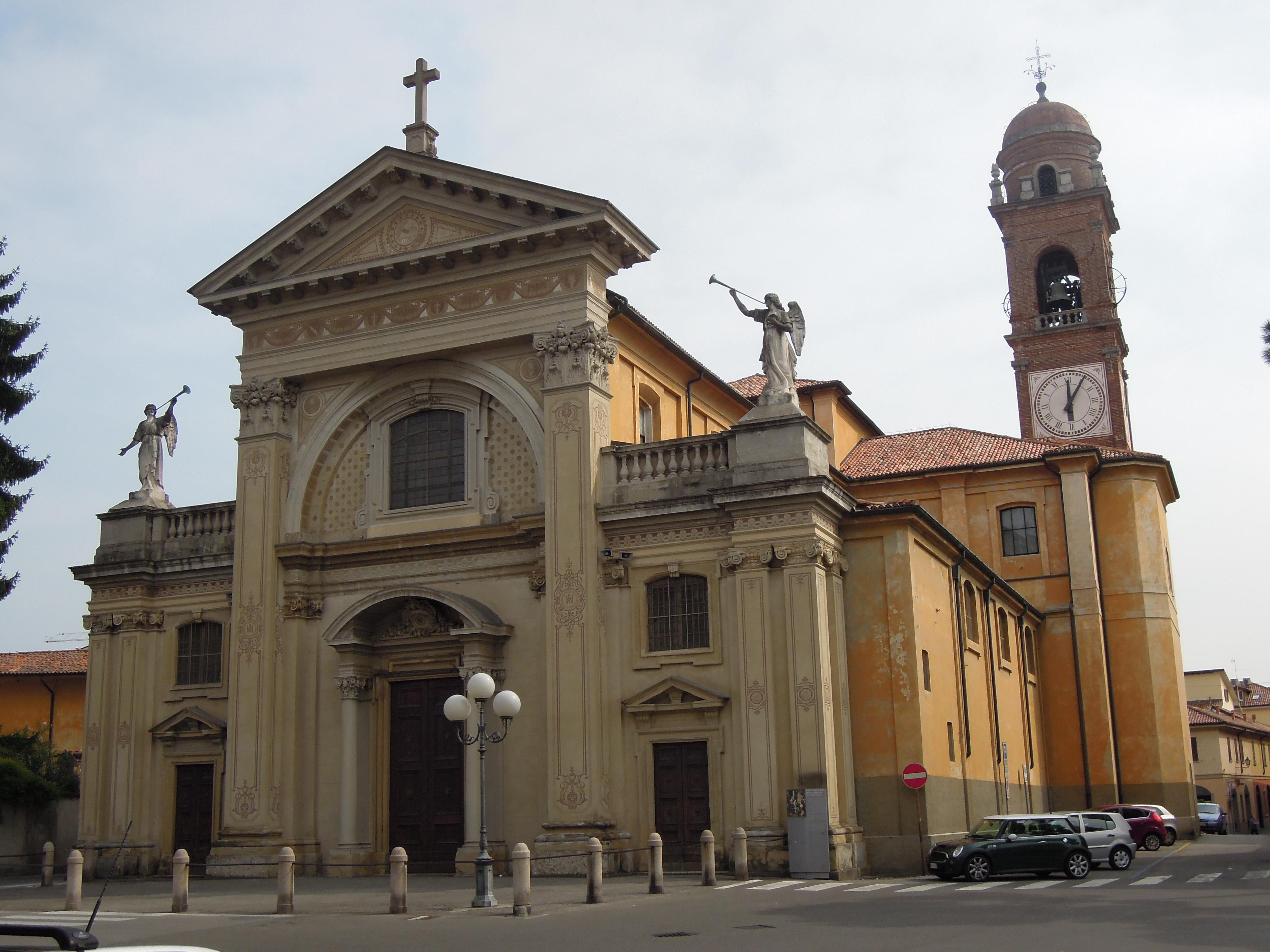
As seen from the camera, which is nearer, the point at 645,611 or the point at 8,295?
the point at 645,611

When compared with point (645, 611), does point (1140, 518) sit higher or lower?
higher

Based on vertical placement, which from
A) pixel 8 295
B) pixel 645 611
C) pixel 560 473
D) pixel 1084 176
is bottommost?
pixel 645 611

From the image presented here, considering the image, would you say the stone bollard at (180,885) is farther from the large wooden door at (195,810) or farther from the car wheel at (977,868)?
the car wheel at (977,868)

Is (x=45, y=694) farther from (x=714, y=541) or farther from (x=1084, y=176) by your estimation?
(x=1084, y=176)

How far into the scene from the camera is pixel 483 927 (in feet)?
50.7

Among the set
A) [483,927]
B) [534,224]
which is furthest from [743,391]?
[483,927]

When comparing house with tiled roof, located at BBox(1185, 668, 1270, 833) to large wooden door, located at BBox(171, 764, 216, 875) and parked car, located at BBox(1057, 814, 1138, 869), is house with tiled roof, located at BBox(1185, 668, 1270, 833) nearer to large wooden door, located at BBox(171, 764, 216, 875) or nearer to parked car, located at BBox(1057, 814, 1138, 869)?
parked car, located at BBox(1057, 814, 1138, 869)

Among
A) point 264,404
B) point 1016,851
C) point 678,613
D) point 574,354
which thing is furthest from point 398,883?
point 264,404

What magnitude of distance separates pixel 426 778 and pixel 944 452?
22.2 m

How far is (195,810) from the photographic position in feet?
92.9

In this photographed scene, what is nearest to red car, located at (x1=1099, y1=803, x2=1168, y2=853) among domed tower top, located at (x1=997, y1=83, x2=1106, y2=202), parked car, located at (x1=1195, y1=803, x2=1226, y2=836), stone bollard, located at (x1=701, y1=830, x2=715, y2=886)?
parked car, located at (x1=1195, y1=803, x2=1226, y2=836)

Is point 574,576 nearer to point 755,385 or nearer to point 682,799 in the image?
point 682,799

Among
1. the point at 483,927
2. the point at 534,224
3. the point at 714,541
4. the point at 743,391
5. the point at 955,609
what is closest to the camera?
the point at 483,927

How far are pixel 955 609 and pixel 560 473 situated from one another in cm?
950
